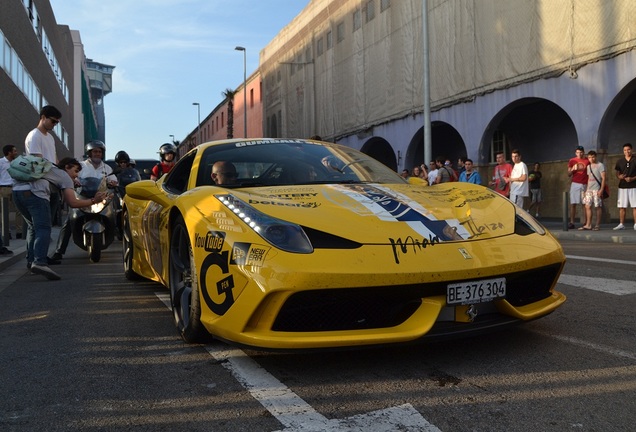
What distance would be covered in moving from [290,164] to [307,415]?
2.16 meters

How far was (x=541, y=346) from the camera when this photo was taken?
3.21 m

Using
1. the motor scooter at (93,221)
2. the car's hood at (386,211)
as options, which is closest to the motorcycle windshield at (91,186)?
the motor scooter at (93,221)

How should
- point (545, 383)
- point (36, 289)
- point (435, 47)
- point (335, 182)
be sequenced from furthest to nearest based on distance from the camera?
1. point (435, 47)
2. point (36, 289)
3. point (335, 182)
4. point (545, 383)

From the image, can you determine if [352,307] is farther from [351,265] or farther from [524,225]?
[524,225]

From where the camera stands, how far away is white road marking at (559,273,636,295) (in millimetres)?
4828

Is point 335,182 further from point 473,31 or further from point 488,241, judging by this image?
point 473,31

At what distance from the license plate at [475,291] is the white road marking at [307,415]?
61 cm

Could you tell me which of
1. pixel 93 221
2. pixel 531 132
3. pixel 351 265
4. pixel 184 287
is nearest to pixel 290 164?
pixel 184 287

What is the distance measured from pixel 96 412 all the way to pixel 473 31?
1894cm

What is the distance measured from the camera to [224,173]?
398 cm

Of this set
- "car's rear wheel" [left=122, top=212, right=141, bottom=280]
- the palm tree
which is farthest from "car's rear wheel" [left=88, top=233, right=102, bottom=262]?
the palm tree

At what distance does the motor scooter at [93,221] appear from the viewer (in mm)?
8148

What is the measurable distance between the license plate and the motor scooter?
6.31 metres

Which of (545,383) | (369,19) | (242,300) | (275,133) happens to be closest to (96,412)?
(242,300)
